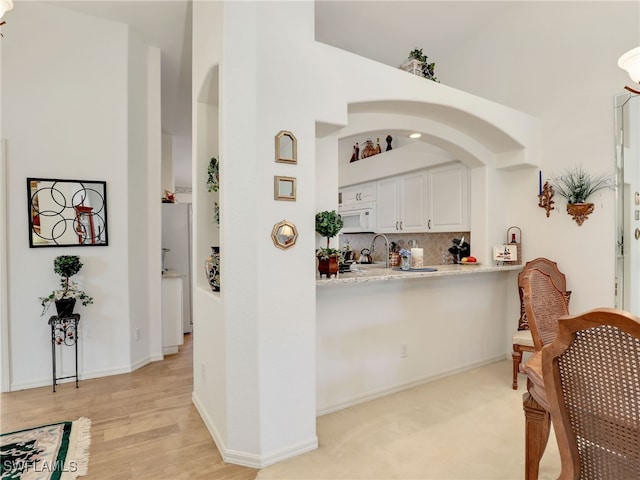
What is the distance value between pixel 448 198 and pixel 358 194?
182 cm

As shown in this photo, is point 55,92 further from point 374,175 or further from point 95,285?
point 374,175

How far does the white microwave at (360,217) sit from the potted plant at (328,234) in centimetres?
286

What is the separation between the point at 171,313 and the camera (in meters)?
4.18

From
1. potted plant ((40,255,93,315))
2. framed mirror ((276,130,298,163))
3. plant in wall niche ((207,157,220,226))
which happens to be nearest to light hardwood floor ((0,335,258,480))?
potted plant ((40,255,93,315))

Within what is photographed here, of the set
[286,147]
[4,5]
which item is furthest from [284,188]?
[4,5]

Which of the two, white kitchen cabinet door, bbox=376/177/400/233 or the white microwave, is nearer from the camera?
white kitchen cabinet door, bbox=376/177/400/233

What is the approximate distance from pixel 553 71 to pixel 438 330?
2927 millimetres

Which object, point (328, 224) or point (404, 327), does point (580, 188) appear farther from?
point (328, 224)

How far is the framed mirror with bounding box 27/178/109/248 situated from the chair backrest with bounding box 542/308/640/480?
3767 millimetres

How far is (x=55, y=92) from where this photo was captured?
3289 millimetres

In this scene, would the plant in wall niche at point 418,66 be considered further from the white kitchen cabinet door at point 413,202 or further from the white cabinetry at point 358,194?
the white cabinetry at point 358,194

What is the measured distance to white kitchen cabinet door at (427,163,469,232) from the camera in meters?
4.06

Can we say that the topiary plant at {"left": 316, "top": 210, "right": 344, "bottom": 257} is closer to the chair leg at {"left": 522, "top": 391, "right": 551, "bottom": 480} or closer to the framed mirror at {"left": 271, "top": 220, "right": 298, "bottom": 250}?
the framed mirror at {"left": 271, "top": 220, "right": 298, "bottom": 250}

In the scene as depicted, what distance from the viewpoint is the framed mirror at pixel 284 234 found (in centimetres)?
209
